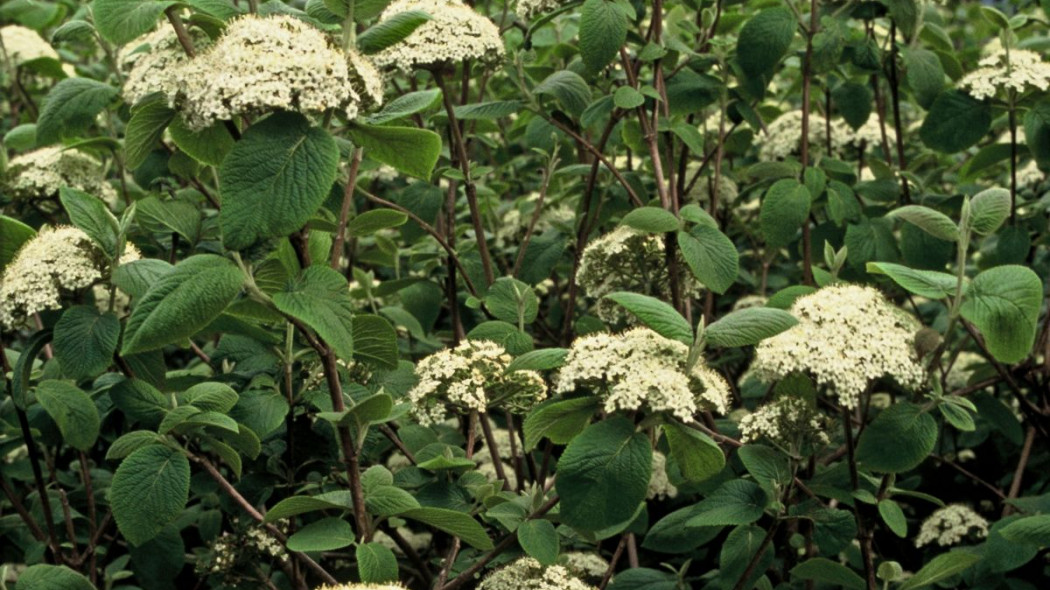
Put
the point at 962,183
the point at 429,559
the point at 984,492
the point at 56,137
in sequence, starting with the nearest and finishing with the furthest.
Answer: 1. the point at 56,137
2. the point at 429,559
3. the point at 984,492
4. the point at 962,183

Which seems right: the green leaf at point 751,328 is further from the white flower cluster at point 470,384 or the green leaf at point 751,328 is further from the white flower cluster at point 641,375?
the white flower cluster at point 470,384

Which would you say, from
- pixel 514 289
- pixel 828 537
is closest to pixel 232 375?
pixel 514 289

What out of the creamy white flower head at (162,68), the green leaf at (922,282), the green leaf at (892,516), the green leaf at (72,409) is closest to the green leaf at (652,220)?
the green leaf at (922,282)

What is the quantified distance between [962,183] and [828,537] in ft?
6.22

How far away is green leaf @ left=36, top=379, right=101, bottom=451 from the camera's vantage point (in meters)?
2.54

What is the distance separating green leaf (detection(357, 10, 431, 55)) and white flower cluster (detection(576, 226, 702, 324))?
0.95 metres

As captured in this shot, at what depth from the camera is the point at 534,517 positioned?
2.45 m

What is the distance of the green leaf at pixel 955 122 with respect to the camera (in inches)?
139

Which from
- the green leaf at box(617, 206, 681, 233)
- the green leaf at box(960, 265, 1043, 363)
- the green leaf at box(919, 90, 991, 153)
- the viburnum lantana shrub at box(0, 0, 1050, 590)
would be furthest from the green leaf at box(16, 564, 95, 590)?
the green leaf at box(919, 90, 991, 153)

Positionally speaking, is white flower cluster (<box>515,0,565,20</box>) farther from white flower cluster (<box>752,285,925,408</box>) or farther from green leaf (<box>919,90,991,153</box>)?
green leaf (<box>919,90,991,153</box>)

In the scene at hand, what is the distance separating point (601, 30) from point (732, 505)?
1.29m

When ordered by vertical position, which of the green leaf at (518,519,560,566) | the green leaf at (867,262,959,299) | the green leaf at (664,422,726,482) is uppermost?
the green leaf at (867,262,959,299)

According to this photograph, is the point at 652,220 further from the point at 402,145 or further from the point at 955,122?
the point at 955,122

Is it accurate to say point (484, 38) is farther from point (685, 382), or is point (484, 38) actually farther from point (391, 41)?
point (685, 382)
